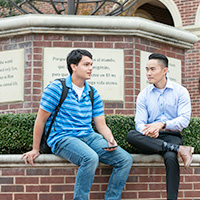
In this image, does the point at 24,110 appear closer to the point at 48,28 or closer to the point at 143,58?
the point at 48,28

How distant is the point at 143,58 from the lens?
5875 millimetres

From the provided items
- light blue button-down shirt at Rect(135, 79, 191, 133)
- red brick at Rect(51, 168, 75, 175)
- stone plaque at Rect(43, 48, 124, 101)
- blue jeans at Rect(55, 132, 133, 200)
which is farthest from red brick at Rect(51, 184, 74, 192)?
stone plaque at Rect(43, 48, 124, 101)

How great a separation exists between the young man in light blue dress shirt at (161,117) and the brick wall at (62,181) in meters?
0.21

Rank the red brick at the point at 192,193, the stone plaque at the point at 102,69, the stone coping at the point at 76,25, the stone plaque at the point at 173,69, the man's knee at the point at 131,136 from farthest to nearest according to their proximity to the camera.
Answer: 1. the stone plaque at the point at 173,69
2. the stone plaque at the point at 102,69
3. the stone coping at the point at 76,25
4. the red brick at the point at 192,193
5. the man's knee at the point at 131,136

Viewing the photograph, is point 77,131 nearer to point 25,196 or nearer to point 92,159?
point 92,159

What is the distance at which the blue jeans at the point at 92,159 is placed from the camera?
3.71 m

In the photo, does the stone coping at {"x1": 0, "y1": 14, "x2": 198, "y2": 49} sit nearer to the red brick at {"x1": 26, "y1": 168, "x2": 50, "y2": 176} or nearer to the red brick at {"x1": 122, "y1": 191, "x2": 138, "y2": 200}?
the red brick at {"x1": 26, "y1": 168, "x2": 50, "y2": 176}

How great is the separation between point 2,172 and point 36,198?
41 centimetres

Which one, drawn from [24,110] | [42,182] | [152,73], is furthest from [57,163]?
[24,110]

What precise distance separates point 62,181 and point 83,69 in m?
1.07

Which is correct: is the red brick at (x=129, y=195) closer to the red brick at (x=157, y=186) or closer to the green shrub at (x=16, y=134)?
the red brick at (x=157, y=186)

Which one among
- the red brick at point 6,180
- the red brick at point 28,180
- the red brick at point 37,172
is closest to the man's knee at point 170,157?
the red brick at point 37,172

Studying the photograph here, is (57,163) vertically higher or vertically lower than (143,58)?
lower

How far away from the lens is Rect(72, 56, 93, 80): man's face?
4121mm
